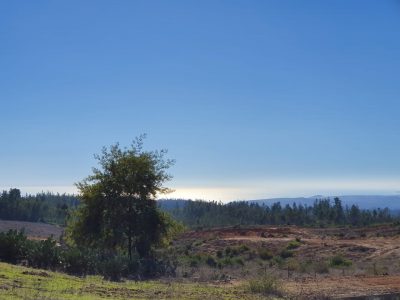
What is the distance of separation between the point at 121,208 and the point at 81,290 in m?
15.0

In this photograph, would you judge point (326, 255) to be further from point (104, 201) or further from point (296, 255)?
point (104, 201)

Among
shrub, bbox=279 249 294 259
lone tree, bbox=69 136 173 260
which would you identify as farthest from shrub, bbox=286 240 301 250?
lone tree, bbox=69 136 173 260

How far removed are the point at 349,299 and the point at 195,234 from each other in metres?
52.6

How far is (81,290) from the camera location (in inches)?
667

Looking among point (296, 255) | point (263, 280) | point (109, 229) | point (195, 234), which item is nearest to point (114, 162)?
point (109, 229)

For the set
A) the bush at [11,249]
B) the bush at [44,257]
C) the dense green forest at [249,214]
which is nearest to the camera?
the bush at [44,257]

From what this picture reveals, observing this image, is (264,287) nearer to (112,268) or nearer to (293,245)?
(112,268)

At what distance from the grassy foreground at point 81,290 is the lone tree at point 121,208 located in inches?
377

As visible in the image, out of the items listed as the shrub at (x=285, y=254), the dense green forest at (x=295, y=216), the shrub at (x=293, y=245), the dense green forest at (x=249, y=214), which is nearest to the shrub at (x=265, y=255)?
the shrub at (x=285, y=254)

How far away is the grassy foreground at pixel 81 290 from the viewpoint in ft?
49.5

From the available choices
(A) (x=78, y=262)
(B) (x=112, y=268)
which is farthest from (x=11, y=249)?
(B) (x=112, y=268)

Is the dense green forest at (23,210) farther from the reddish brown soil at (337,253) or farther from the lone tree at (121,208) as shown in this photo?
the lone tree at (121,208)

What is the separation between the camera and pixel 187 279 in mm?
25828

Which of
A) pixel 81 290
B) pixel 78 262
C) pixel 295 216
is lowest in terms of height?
pixel 81 290
